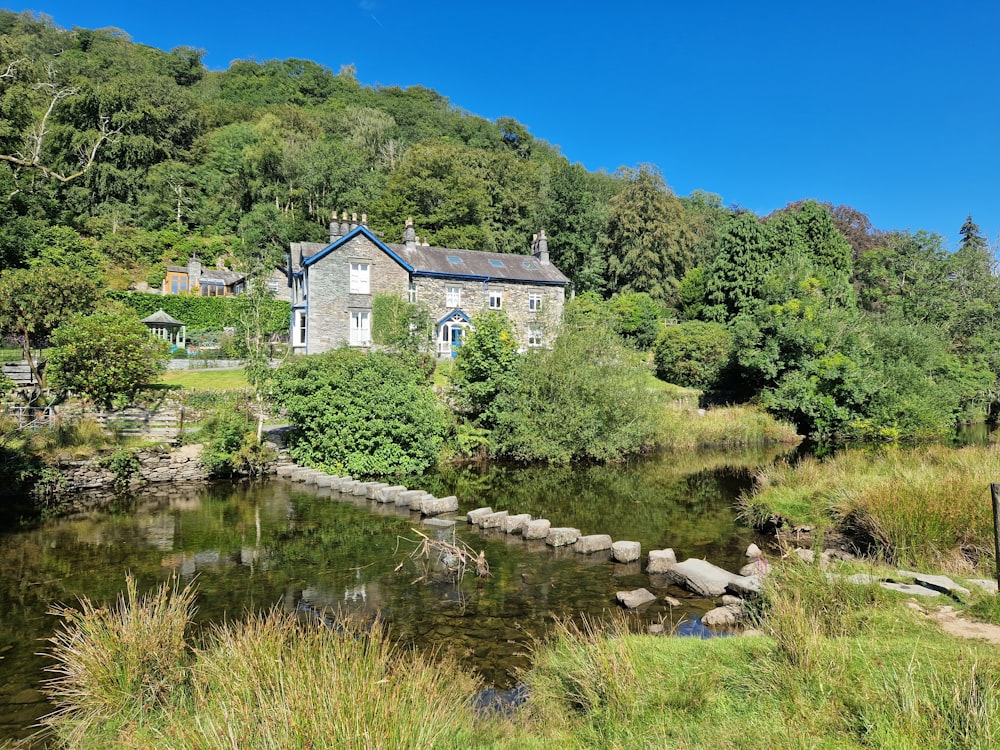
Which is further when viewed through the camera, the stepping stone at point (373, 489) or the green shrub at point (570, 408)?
the green shrub at point (570, 408)

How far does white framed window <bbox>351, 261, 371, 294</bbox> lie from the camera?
36031 mm

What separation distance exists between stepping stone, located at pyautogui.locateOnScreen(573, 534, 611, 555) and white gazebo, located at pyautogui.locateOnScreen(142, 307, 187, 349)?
3104 cm

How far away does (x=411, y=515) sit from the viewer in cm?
1538

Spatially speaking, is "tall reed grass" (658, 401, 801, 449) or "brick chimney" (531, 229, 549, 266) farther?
"brick chimney" (531, 229, 549, 266)

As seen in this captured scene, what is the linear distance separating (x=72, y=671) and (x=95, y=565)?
7269 millimetres

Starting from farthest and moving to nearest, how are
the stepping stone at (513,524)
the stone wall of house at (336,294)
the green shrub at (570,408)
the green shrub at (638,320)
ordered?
the green shrub at (638,320) < the stone wall of house at (336,294) < the green shrub at (570,408) < the stepping stone at (513,524)

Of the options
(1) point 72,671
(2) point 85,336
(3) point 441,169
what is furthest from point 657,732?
(3) point 441,169

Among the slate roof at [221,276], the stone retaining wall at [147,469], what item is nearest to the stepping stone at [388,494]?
the stone retaining wall at [147,469]

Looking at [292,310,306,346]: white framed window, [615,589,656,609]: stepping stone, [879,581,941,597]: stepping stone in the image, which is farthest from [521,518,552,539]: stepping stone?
[292,310,306,346]: white framed window

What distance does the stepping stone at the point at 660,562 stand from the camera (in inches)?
429

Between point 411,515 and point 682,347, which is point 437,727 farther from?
point 682,347

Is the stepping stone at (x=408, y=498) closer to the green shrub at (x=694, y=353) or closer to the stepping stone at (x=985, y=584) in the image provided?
the stepping stone at (x=985, y=584)

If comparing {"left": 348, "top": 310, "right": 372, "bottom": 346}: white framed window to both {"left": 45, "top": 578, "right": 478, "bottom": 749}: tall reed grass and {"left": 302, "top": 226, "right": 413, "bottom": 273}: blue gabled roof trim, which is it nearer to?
{"left": 302, "top": 226, "right": 413, "bottom": 273}: blue gabled roof trim

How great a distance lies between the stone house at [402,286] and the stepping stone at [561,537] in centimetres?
1863
